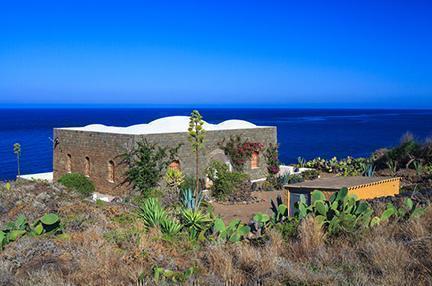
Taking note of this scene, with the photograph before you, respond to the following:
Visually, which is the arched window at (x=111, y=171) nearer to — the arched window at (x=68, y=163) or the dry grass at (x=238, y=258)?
the arched window at (x=68, y=163)

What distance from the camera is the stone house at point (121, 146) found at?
21.5 m

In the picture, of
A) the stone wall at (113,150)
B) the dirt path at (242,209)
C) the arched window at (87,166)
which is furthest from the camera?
the arched window at (87,166)

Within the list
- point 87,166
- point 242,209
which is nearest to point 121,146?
point 87,166

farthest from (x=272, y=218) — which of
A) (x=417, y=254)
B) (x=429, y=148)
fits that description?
(x=429, y=148)

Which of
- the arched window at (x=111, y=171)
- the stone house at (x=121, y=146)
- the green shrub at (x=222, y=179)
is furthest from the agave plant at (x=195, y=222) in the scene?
the arched window at (x=111, y=171)

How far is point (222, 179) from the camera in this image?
21719 millimetres

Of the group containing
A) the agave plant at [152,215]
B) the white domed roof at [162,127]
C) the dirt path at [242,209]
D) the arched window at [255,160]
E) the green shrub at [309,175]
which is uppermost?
the white domed roof at [162,127]

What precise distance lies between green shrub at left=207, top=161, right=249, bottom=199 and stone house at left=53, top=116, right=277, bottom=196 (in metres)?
0.45

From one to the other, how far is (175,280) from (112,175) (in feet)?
55.1

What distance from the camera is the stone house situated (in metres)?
21.5

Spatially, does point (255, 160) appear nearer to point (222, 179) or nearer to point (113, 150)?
point (222, 179)

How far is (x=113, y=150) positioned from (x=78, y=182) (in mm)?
2086

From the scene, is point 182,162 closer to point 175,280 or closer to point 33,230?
point 33,230

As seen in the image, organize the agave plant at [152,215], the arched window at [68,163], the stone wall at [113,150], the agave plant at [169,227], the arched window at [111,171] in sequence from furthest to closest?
the arched window at [68,163] < the arched window at [111,171] < the stone wall at [113,150] < the agave plant at [152,215] < the agave plant at [169,227]
